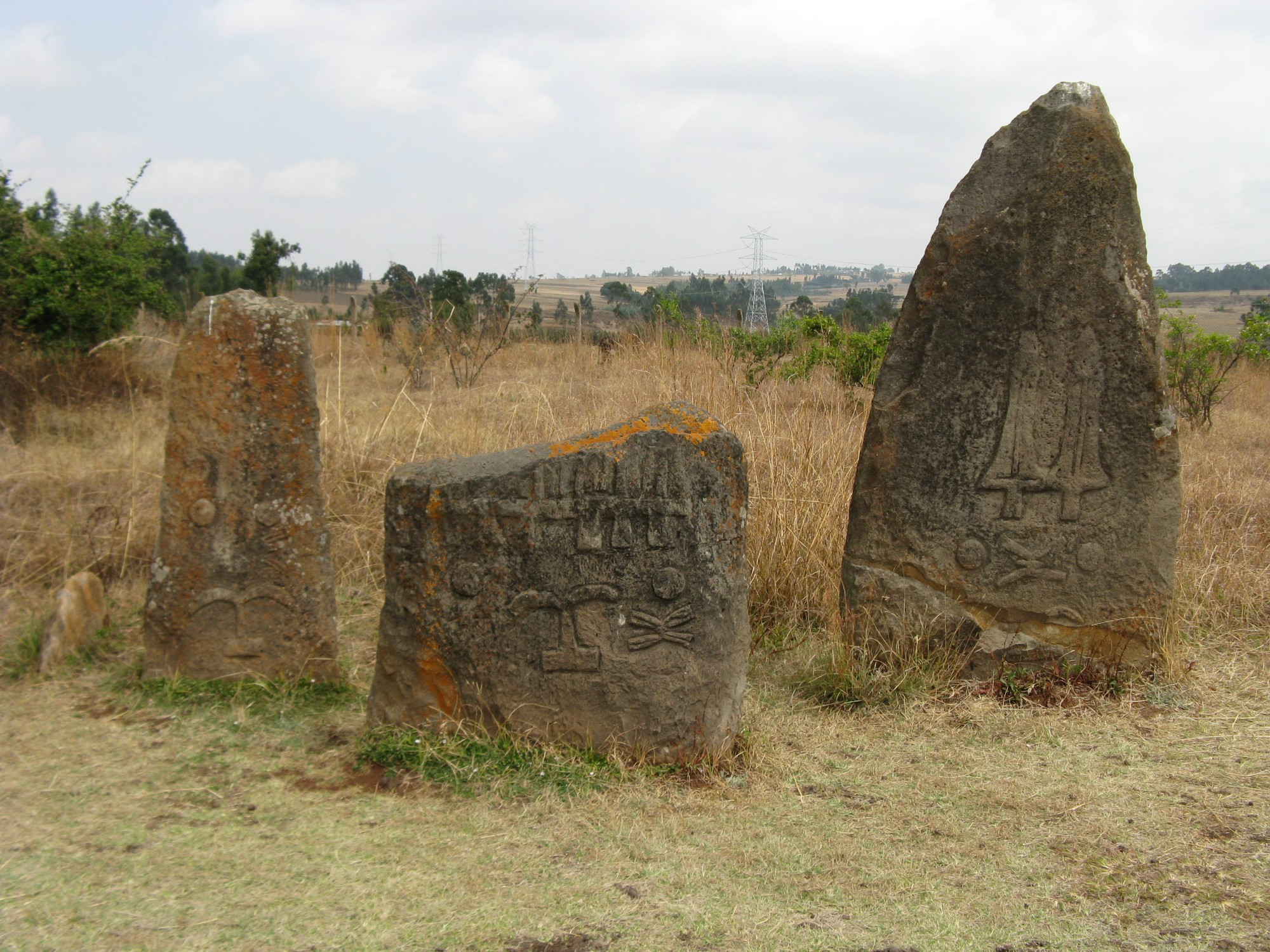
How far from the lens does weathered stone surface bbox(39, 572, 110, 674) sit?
3.82 meters

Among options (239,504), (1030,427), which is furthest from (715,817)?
(239,504)

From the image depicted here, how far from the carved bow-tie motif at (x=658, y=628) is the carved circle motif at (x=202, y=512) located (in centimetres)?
159

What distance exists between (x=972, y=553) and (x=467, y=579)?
1906mm

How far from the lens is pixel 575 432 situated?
19.7ft

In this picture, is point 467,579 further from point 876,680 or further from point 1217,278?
point 1217,278

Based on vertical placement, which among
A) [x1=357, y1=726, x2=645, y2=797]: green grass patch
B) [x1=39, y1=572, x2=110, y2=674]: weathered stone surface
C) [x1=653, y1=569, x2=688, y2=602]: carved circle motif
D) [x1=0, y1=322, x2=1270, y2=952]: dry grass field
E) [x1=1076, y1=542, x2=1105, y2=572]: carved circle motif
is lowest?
[x1=0, y1=322, x2=1270, y2=952]: dry grass field

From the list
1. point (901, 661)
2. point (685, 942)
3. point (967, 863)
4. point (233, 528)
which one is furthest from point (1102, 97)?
point (233, 528)

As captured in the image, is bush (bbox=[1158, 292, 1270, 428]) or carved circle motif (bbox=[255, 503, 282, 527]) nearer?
carved circle motif (bbox=[255, 503, 282, 527])

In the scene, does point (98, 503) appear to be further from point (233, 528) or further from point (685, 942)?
point (685, 942)

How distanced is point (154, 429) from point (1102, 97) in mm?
5945

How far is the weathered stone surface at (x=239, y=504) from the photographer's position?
3.49 meters

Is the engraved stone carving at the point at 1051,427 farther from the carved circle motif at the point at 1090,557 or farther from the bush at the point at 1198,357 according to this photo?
the bush at the point at 1198,357

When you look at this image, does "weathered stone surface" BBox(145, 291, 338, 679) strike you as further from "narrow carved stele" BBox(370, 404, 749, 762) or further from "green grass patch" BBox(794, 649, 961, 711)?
"green grass patch" BBox(794, 649, 961, 711)

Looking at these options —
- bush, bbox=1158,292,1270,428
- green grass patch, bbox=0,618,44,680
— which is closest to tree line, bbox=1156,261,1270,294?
bush, bbox=1158,292,1270,428
